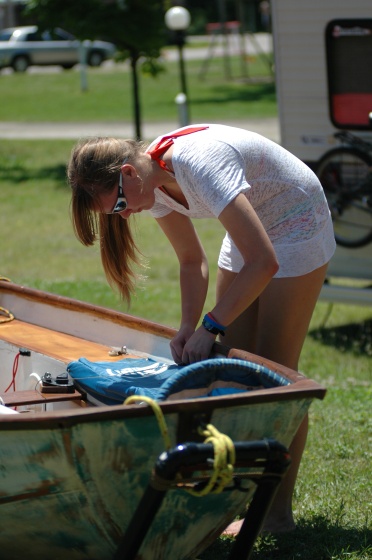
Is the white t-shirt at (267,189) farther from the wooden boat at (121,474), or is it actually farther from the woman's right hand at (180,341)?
the wooden boat at (121,474)

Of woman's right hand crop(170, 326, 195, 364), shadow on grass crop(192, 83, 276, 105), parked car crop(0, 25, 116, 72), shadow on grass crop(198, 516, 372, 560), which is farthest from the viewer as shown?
parked car crop(0, 25, 116, 72)

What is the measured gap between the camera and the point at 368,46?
6.66 meters

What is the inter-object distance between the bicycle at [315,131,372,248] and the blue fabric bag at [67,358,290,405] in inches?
142

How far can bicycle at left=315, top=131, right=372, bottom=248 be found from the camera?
676 cm

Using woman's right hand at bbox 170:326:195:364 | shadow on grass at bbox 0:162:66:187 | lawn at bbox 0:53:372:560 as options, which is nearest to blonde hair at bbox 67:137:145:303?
lawn at bbox 0:53:372:560

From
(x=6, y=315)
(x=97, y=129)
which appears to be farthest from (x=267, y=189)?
(x=97, y=129)

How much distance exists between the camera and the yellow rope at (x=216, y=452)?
2.66 m

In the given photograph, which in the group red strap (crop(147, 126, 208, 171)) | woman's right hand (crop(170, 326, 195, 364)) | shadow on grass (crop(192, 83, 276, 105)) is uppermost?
red strap (crop(147, 126, 208, 171))

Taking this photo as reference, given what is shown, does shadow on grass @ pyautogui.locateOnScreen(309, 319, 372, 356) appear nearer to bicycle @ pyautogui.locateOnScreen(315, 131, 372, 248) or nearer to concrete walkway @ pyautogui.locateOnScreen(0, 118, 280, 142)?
bicycle @ pyautogui.locateOnScreen(315, 131, 372, 248)

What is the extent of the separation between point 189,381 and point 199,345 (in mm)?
232

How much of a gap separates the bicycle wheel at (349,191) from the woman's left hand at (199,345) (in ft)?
12.0

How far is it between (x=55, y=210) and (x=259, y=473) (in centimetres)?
942

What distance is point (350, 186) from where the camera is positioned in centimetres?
687

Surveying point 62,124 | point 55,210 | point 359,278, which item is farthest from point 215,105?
point 359,278
